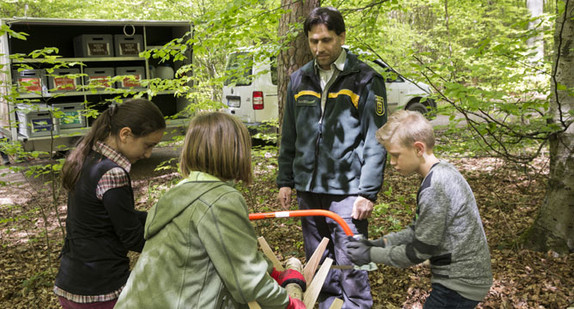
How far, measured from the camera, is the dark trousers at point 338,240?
2.73m

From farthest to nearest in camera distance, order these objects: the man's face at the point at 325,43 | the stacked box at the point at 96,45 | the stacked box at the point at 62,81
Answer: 1. the stacked box at the point at 96,45
2. the stacked box at the point at 62,81
3. the man's face at the point at 325,43

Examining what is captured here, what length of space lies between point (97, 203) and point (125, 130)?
368 mm

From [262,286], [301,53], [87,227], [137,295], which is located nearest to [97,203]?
[87,227]

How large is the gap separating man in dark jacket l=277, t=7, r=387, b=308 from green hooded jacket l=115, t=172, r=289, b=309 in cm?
122

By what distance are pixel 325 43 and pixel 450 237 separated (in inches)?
57.3

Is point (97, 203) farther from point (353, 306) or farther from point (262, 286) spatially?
point (353, 306)

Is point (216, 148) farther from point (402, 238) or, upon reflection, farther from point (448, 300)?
point (448, 300)

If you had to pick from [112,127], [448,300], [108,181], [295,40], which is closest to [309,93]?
[112,127]

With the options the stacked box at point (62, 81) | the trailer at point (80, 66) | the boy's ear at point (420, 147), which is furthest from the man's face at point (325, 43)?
the stacked box at point (62, 81)

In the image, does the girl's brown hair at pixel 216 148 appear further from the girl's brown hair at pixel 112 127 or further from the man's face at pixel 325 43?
the man's face at pixel 325 43

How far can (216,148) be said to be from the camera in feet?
5.45

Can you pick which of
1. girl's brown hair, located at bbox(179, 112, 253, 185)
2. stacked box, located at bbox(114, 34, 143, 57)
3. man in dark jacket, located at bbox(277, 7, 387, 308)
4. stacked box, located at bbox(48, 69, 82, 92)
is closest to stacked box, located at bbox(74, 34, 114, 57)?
stacked box, located at bbox(114, 34, 143, 57)

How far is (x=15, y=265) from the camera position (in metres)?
4.59

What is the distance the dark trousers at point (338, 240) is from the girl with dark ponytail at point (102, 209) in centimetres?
125
